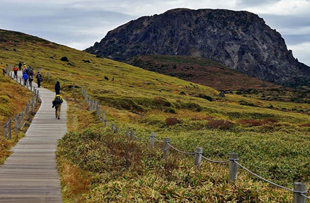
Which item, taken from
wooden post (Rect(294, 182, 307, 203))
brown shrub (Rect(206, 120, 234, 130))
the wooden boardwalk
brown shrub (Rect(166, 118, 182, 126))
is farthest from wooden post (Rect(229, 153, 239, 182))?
brown shrub (Rect(166, 118, 182, 126))

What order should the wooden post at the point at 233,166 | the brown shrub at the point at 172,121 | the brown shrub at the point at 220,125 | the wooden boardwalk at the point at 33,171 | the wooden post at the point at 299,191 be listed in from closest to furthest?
the wooden post at the point at 299,191
the wooden post at the point at 233,166
the wooden boardwalk at the point at 33,171
the brown shrub at the point at 220,125
the brown shrub at the point at 172,121

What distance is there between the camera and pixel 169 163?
43.0 feet

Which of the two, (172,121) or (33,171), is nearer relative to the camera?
(33,171)

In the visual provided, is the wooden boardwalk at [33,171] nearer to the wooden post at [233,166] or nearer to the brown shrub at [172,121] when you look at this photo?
the wooden post at [233,166]

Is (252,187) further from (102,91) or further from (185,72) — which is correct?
(185,72)

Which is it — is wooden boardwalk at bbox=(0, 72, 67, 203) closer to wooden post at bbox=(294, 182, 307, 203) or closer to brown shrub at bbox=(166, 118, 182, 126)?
wooden post at bbox=(294, 182, 307, 203)

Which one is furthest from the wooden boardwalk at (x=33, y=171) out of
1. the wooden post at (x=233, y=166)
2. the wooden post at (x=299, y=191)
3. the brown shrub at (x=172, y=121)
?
the brown shrub at (x=172, y=121)

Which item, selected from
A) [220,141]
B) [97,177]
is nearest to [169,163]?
[97,177]

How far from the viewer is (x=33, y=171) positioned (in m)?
14.8

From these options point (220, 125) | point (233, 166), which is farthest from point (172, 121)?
point (233, 166)

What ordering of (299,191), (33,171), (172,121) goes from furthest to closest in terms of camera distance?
(172,121)
(33,171)
(299,191)

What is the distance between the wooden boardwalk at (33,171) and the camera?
11.5 metres

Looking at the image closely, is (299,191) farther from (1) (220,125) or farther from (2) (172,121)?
(2) (172,121)

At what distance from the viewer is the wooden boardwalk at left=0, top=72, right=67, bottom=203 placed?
1155 centimetres
